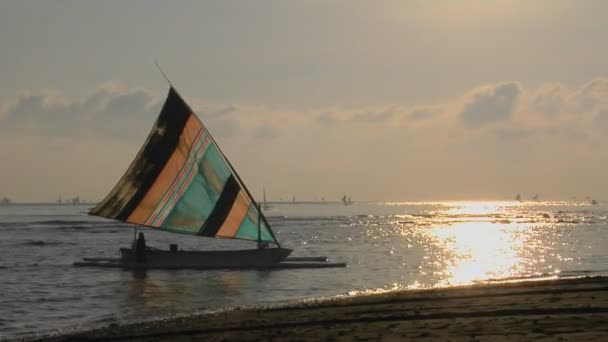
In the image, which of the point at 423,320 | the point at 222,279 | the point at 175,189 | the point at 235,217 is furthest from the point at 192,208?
the point at 423,320

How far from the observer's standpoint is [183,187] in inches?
1622

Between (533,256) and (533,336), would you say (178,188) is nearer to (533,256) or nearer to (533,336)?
(533,256)

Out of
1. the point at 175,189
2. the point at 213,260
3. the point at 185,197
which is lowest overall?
the point at 213,260

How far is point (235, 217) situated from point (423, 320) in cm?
2680

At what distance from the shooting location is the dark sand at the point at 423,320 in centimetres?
1323

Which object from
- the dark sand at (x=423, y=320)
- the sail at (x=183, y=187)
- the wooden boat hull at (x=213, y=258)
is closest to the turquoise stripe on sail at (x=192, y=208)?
the sail at (x=183, y=187)

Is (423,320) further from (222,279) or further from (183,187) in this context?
(183,187)

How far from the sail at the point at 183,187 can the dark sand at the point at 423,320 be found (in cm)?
2041

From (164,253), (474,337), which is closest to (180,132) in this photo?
(164,253)

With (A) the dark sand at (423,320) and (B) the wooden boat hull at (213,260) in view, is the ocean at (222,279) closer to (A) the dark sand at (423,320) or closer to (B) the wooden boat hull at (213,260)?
(B) the wooden boat hull at (213,260)

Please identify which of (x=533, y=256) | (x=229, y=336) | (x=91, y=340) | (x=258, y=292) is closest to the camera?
(x=229, y=336)

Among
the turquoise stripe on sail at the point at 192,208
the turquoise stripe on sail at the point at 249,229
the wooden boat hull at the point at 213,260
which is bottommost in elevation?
the wooden boat hull at the point at 213,260

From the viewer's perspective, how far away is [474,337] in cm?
1270

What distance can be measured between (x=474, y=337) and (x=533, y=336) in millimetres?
Answer: 839
